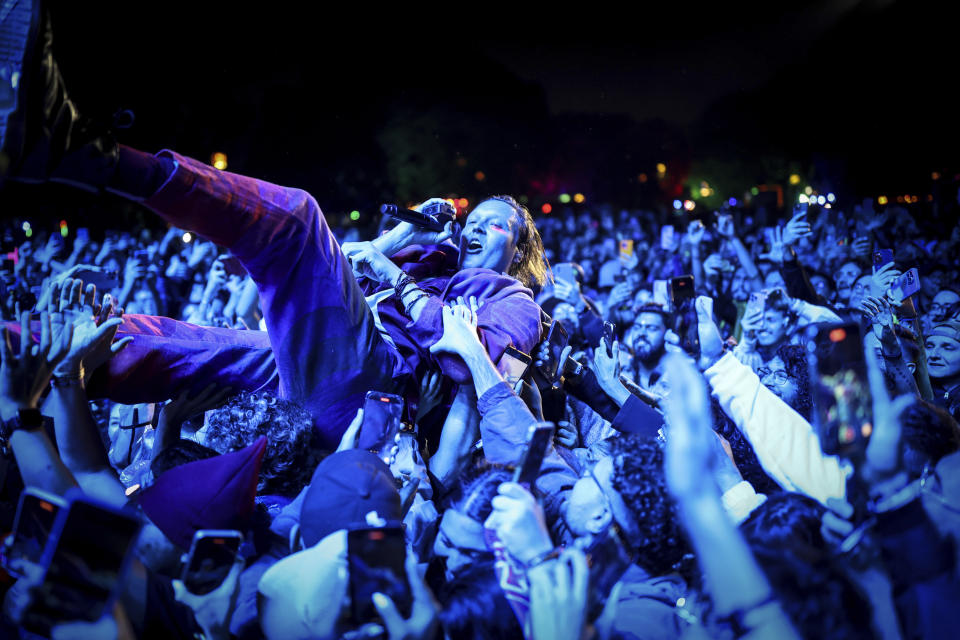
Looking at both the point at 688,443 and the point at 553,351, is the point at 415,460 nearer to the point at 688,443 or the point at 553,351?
the point at 553,351

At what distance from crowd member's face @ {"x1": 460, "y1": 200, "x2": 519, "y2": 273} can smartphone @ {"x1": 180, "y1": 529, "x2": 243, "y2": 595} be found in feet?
7.41

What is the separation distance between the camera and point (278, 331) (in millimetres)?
2484

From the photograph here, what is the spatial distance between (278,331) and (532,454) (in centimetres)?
127

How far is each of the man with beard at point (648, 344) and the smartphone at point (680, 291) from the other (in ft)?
3.68

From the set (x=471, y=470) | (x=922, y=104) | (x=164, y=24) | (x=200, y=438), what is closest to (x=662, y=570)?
(x=471, y=470)

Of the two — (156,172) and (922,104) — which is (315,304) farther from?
(922,104)

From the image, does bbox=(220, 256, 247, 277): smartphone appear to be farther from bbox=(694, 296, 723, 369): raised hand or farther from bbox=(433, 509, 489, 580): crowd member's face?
bbox=(694, 296, 723, 369): raised hand

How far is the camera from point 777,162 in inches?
1095

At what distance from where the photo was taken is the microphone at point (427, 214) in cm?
307

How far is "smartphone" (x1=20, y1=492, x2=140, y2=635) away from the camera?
54.4 inches

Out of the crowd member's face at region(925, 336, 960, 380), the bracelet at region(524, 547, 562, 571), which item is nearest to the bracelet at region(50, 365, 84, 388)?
the bracelet at region(524, 547, 562, 571)

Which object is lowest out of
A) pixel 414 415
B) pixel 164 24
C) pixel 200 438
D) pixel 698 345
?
pixel 200 438

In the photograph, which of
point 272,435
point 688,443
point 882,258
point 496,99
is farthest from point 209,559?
point 496,99

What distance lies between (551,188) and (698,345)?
2796 centimetres
